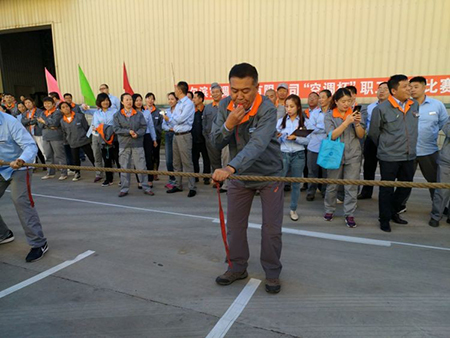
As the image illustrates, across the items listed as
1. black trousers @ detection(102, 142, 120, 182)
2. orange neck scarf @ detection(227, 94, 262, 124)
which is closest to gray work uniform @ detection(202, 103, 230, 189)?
black trousers @ detection(102, 142, 120, 182)

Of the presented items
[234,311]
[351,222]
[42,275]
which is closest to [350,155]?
[351,222]

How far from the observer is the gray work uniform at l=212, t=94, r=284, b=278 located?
8.46 ft

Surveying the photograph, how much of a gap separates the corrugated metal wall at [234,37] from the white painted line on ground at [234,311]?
7419mm

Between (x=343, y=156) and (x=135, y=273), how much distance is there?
113 inches

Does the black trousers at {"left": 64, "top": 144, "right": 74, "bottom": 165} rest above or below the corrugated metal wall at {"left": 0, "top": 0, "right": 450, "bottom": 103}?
below

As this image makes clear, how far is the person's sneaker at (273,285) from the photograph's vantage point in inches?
109

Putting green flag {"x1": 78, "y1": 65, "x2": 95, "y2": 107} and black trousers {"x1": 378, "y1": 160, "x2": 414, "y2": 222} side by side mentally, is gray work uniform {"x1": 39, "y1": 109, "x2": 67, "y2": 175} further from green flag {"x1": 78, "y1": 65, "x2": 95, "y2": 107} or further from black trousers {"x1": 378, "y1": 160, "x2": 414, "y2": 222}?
black trousers {"x1": 378, "y1": 160, "x2": 414, "y2": 222}

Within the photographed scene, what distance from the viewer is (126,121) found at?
5.72 m

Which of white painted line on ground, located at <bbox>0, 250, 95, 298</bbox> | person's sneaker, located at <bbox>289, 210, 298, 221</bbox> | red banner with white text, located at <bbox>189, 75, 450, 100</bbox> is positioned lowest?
white painted line on ground, located at <bbox>0, 250, 95, 298</bbox>

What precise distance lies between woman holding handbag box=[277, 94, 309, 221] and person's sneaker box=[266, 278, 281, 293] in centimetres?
184

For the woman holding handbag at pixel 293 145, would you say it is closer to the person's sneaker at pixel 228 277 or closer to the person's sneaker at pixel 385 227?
the person's sneaker at pixel 385 227

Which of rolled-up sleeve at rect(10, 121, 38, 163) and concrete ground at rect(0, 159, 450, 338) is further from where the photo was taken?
rolled-up sleeve at rect(10, 121, 38, 163)

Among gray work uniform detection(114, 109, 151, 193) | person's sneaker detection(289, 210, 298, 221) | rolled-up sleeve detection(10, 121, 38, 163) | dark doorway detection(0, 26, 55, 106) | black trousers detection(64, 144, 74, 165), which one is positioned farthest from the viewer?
dark doorway detection(0, 26, 55, 106)

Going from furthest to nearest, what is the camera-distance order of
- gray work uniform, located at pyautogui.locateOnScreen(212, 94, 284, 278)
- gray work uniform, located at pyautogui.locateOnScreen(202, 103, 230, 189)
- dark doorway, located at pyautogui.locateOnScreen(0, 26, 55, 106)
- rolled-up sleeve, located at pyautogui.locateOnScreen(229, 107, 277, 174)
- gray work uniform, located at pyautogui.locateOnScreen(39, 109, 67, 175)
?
dark doorway, located at pyautogui.locateOnScreen(0, 26, 55, 106)
gray work uniform, located at pyautogui.locateOnScreen(39, 109, 67, 175)
gray work uniform, located at pyautogui.locateOnScreen(202, 103, 230, 189)
gray work uniform, located at pyautogui.locateOnScreen(212, 94, 284, 278)
rolled-up sleeve, located at pyautogui.locateOnScreen(229, 107, 277, 174)
